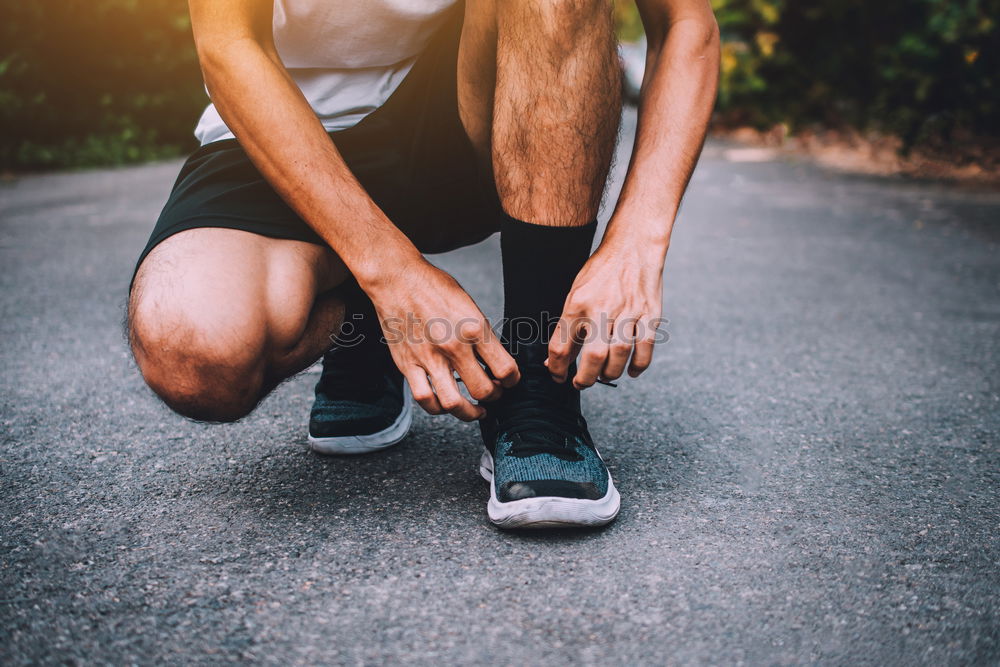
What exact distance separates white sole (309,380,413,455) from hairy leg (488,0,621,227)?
20.7 inches

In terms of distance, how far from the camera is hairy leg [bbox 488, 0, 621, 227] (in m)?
1.36

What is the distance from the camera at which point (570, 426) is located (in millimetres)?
1471

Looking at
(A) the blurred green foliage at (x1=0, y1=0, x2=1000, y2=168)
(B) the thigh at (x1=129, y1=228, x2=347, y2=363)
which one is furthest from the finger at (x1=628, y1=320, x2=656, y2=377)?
(A) the blurred green foliage at (x1=0, y1=0, x2=1000, y2=168)

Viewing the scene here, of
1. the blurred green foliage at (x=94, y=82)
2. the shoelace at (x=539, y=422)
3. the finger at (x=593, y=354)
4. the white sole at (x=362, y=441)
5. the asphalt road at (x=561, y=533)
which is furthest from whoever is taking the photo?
the blurred green foliage at (x=94, y=82)

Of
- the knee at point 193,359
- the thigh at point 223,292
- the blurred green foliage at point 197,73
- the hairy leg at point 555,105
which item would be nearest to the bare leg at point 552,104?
the hairy leg at point 555,105

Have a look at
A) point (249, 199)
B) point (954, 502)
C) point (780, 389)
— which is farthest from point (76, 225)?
point (954, 502)

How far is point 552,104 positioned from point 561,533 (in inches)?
27.8

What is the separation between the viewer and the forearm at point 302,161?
133cm

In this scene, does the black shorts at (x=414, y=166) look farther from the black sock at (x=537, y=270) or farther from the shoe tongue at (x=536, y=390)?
the shoe tongue at (x=536, y=390)

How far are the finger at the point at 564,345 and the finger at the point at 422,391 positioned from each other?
20 centimetres

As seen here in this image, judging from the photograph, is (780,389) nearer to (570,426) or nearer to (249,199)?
(570,426)

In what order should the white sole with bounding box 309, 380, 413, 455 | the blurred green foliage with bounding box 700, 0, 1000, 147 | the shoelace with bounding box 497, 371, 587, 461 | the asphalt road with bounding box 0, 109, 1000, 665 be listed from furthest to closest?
the blurred green foliage with bounding box 700, 0, 1000, 147 → the white sole with bounding box 309, 380, 413, 455 → the shoelace with bounding box 497, 371, 587, 461 → the asphalt road with bounding box 0, 109, 1000, 665

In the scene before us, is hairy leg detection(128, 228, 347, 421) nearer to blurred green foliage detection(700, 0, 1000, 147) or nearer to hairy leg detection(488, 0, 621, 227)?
hairy leg detection(488, 0, 621, 227)

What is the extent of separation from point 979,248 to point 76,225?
14.9 ft
